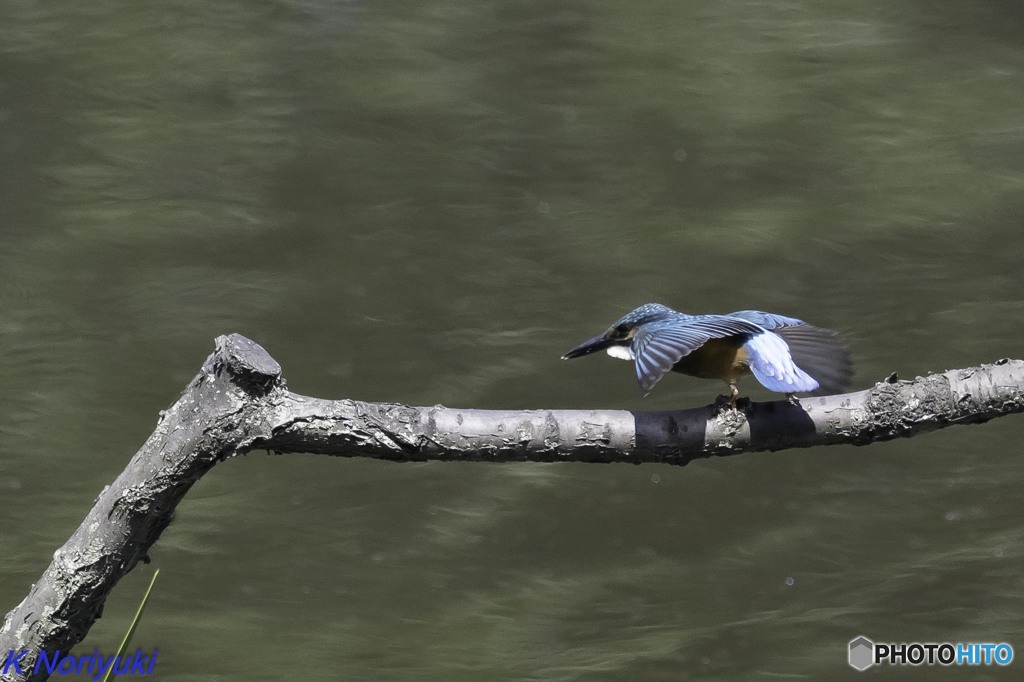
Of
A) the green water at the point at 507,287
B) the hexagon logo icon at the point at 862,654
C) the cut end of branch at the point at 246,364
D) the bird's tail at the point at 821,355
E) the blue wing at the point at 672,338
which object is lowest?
the hexagon logo icon at the point at 862,654

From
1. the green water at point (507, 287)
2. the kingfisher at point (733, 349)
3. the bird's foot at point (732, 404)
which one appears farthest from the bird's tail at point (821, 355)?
the green water at point (507, 287)

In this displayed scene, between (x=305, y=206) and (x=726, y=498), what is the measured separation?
1.51m

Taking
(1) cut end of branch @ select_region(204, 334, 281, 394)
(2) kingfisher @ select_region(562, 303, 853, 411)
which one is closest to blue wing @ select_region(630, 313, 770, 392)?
(2) kingfisher @ select_region(562, 303, 853, 411)

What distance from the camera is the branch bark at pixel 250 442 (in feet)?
3.93

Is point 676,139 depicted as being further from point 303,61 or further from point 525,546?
point 525,546

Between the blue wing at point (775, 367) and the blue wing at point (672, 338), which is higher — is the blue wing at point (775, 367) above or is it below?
below

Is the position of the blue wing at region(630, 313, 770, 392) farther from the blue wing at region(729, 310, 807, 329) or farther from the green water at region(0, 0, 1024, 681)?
the green water at region(0, 0, 1024, 681)

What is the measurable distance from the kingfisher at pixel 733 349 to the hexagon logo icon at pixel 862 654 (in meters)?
1.20

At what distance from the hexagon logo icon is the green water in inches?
2.6

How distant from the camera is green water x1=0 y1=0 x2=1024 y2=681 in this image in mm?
2629

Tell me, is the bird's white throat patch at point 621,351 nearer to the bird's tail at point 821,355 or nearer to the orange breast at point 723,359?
the orange breast at point 723,359

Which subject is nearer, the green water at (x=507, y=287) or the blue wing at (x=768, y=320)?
the blue wing at (x=768, y=320)

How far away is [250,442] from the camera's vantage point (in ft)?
3.97

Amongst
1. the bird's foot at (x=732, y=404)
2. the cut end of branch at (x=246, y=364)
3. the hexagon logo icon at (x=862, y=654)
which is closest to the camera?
the cut end of branch at (x=246, y=364)
